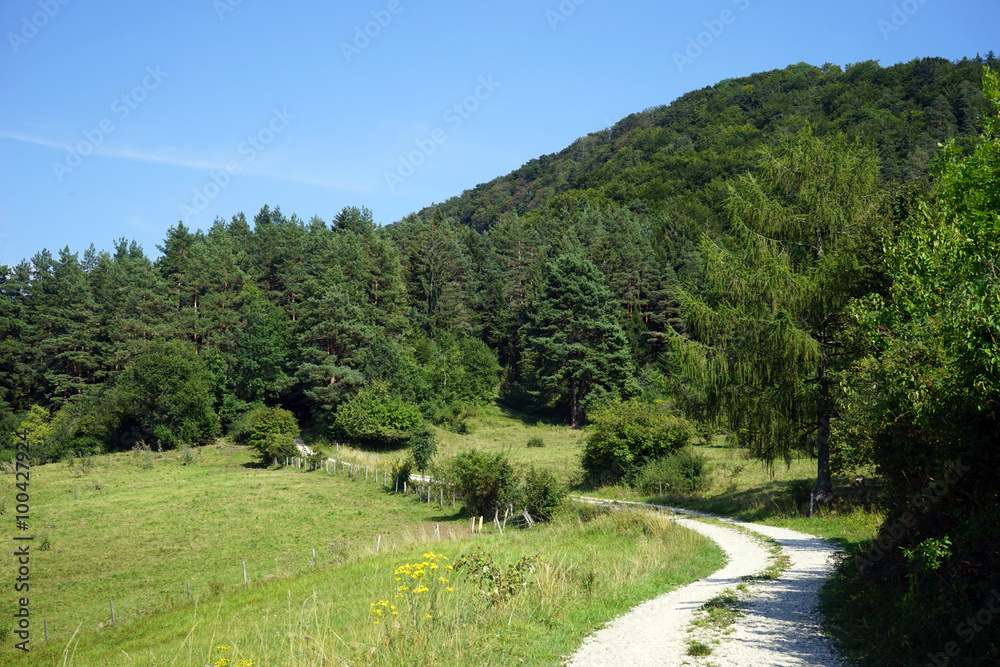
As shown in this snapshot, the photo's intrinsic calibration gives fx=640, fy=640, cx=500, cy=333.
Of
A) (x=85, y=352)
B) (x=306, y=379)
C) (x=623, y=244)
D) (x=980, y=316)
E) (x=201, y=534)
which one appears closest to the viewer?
(x=980, y=316)

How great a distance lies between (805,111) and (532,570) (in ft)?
422

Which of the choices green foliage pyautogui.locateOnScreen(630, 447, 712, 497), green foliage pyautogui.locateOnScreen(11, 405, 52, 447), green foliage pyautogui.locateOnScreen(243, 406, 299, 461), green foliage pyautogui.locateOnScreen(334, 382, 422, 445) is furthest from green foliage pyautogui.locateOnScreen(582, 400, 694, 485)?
green foliage pyautogui.locateOnScreen(11, 405, 52, 447)

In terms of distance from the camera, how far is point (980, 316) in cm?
621

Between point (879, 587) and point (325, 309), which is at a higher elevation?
point (325, 309)

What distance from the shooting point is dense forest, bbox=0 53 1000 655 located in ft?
25.7

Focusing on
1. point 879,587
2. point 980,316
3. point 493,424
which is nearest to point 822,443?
point 879,587

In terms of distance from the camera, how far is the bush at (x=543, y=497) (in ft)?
82.6

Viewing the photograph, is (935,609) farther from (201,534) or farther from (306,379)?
(306,379)

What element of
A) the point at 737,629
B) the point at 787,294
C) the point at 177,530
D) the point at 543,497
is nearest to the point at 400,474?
the point at 177,530
